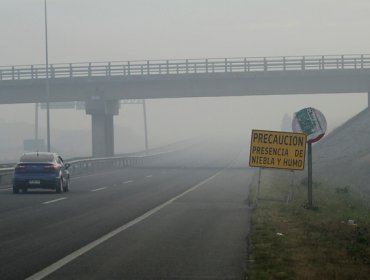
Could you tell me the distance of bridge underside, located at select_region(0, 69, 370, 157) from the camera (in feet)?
197

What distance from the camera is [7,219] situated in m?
18.4

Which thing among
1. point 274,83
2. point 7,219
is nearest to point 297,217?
point 7,219

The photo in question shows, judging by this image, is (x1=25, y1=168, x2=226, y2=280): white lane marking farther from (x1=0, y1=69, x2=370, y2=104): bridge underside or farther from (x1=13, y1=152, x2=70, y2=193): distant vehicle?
(x1=0, y1=69, x2=370, y2=104): bridge underside

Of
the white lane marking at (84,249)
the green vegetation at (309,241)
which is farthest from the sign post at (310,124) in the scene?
the white lane marking at (84,249)

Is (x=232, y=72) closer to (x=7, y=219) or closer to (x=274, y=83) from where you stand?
(x=274, y=83)

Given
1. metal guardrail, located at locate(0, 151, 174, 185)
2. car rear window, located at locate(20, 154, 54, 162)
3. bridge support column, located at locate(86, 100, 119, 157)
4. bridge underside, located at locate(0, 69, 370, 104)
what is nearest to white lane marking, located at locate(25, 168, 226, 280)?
car rear window, located at locate(20, 154, 54, 162)

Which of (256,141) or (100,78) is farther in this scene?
(100,78)

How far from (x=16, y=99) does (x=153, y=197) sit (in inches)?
1574

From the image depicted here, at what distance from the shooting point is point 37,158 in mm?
29797

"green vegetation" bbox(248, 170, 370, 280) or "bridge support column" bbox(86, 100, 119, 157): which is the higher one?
"bridge support column" bbox(86, 100, 119, 157)

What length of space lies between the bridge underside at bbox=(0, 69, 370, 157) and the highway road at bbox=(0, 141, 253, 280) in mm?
35125

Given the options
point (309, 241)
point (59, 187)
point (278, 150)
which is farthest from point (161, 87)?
point (309, 241)

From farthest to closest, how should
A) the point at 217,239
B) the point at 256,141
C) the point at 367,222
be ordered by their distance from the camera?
the point at 256,141, the point at 367,222, the point at 217,239

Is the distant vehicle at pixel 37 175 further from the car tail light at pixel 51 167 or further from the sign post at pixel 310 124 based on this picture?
the sign post at pixel 310 124
